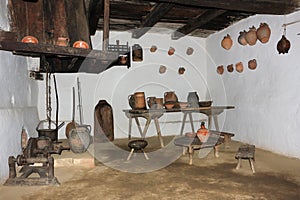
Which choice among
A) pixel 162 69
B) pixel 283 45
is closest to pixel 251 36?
pixel 283 45

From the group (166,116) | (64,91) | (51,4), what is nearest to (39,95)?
(64,91)

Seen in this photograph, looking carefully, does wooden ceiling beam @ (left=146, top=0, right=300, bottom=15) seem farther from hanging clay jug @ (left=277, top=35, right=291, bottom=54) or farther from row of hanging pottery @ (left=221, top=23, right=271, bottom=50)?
row of hanging pottery @ (left=221, top=23, right=271, bottom=50)

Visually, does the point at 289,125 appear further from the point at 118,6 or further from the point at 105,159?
the point at 118,6

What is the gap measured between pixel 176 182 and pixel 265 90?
106 inches

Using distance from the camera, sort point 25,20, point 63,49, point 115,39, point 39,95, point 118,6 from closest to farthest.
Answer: point 63,49
point 25,20
point 118,6
point 39,95
point 115,39

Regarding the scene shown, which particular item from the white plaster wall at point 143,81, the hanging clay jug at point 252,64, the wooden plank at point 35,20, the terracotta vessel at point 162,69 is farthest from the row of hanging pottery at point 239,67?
the wooden plank at point 35,20

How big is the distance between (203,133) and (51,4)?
2754mm

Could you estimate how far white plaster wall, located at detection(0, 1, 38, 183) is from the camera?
311 cm

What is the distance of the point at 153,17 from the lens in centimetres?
498

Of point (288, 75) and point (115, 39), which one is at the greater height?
point (115, 39)

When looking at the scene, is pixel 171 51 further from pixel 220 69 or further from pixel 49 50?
pixel 49 50

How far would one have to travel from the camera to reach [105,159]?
4.11 m

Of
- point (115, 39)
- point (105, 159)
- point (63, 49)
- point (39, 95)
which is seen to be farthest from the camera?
point (115, 39)

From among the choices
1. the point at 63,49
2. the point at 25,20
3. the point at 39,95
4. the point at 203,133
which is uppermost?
the point at 25,20
